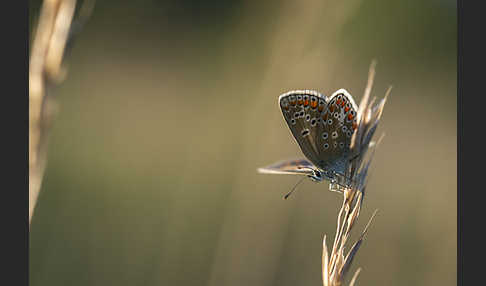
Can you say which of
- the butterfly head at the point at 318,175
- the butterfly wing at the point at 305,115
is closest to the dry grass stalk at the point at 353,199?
the butterfly head at the point at 318,175

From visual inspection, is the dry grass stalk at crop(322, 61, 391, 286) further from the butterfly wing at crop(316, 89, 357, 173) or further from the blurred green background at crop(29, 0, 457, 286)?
the blurred green background at crop(29, 0, 457, 286)

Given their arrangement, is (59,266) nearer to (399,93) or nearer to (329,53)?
(329,53)

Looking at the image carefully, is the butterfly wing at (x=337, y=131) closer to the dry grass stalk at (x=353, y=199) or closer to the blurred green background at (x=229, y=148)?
the dry grass stalk at (x=353, y=199)

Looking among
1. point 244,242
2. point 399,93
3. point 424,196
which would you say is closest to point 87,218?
point 244,242

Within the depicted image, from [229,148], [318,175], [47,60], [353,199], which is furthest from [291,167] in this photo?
[229,148]

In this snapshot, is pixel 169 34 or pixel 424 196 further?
pixel 169 34

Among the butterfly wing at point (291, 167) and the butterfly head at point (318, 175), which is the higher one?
the butterfly wing at point (291, 167)
